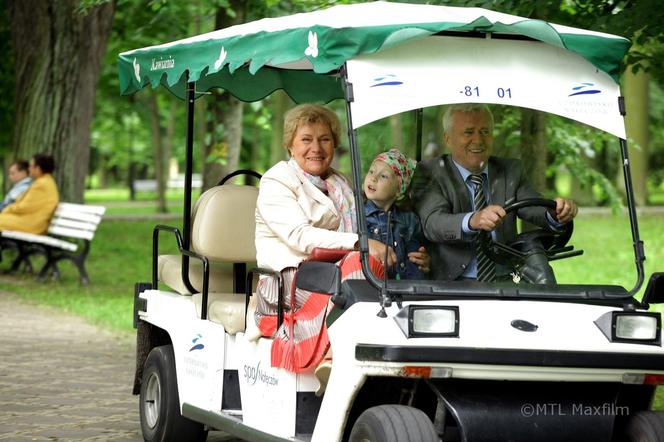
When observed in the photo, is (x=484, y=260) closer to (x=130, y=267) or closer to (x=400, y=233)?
(x=400, y=233)

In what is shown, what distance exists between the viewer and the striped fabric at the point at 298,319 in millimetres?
5438

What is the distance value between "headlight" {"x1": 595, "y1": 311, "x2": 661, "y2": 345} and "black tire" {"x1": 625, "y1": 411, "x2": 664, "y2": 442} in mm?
289

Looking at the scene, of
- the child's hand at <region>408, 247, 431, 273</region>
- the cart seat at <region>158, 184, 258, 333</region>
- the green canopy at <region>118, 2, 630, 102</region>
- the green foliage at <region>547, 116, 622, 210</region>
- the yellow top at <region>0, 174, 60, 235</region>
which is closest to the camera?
the green canopy at <region>118, 2, 630, 102</region>

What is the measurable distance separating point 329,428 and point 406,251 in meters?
1.02

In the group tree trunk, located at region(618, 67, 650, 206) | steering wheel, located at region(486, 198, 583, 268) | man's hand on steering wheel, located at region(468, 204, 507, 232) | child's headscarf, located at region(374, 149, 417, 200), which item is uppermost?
tree trunk, located at region(618, 67, 650, 206)

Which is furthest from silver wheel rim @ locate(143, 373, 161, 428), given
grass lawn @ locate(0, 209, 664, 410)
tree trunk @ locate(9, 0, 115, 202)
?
tree trunk @ locate(9, 0, 115, 202)

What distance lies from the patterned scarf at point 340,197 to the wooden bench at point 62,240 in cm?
1012

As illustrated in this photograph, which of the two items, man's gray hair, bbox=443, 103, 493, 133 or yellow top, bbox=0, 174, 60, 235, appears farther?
yellow top, bbox=0, 174, 60, 235

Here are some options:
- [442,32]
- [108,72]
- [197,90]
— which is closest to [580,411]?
[442,32]

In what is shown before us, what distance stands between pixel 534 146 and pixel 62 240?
805cm

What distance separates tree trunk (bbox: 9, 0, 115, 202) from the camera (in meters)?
17.7

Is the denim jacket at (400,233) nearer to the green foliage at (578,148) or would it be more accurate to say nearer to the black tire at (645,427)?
the black tire at (645,427)

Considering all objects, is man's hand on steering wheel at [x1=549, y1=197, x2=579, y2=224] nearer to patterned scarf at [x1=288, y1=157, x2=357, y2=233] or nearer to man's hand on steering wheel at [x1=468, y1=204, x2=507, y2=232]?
man's hand on steering wheel at [x1=468, y1=204, x2=507, y2=232]

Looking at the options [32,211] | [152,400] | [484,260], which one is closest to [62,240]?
[32,211]
